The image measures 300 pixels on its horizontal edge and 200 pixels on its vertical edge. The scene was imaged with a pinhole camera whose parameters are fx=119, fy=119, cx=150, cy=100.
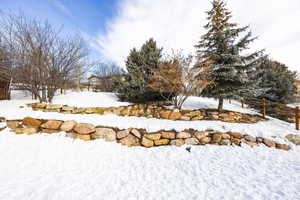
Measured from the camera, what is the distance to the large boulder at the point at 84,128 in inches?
140

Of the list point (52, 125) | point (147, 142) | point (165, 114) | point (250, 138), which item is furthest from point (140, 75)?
point (250, 138)

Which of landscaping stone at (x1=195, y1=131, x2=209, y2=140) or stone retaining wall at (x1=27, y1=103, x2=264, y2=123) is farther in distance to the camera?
stone retaining wall at (x1=27, y1=103, x2=264, y2=123)

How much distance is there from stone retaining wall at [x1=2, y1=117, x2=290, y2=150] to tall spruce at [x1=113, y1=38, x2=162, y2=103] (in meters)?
2.75

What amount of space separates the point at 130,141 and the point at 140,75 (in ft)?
12.3

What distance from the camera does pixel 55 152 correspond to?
9.87 feet

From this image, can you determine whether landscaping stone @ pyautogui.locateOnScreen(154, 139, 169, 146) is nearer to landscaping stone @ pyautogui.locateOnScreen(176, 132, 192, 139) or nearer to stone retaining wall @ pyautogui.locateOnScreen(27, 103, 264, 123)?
landscaping stone @ pyautogui.locateOnScreen(176, 132, 192, 139)

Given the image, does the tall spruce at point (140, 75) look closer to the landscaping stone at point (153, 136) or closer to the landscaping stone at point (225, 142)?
the landscaping stone at point (153, 136)

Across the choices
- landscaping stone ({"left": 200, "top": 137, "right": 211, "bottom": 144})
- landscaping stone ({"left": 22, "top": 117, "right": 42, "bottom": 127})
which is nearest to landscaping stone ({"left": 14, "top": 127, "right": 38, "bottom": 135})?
landscaping stone ({"left": 22, "top": 117, "right": 42, "bottom": 127})

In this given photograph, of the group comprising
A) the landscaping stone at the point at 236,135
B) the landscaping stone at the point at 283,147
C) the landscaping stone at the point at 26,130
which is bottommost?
the landscaping stone at the point at 283,147

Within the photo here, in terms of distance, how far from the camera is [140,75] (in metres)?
6.34

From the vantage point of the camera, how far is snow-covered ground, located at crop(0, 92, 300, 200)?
198 cm

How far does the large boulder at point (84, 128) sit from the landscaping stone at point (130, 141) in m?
0.97

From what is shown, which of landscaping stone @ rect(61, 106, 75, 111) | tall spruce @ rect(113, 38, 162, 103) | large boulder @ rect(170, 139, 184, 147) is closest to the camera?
large boulder @ rect(170, 139, 184, 147)

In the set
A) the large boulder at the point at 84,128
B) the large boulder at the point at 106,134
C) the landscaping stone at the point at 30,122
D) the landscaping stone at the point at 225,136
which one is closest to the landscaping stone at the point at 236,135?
the landscaping stone at the point at 225,136
